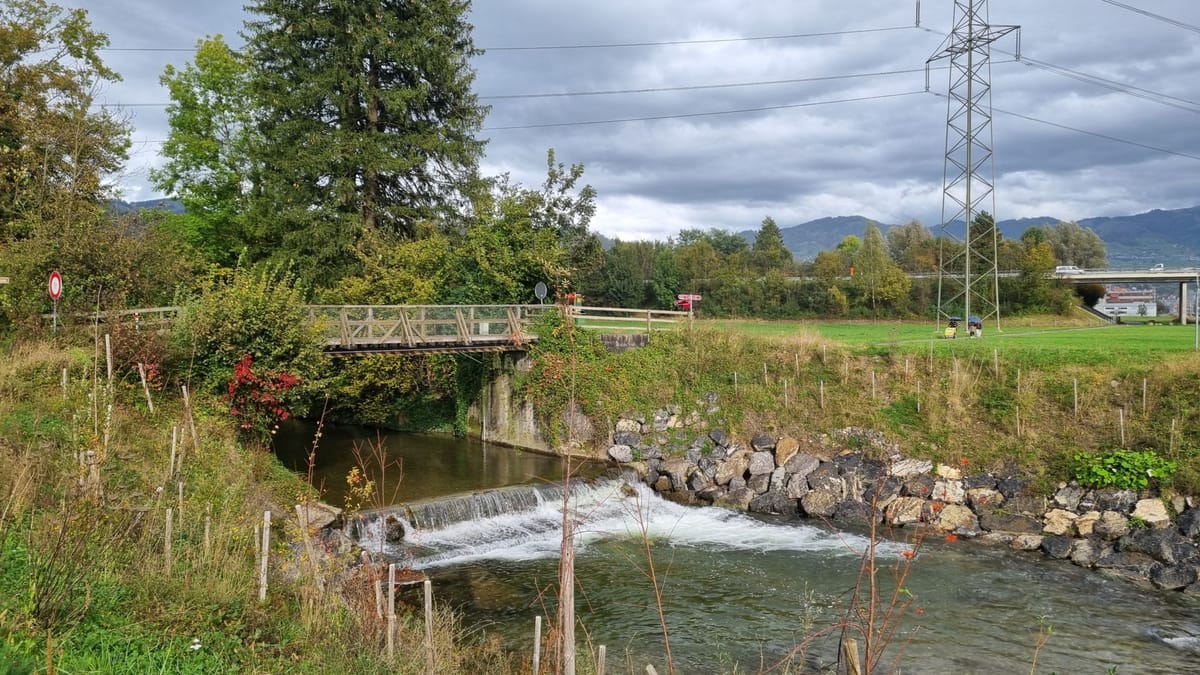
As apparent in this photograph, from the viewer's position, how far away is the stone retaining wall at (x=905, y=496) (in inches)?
571

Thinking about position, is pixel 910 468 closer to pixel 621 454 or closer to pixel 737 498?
pixel 737 498

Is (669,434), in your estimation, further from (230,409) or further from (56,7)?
(56,7)

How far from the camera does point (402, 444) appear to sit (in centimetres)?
2586

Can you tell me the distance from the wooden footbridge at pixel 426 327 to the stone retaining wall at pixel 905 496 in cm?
471

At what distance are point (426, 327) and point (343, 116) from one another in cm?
1341

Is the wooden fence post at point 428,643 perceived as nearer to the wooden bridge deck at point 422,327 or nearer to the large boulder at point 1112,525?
the wooden bridge deck at point 422,327

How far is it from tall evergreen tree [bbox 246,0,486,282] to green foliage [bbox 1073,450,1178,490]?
83.4 ft

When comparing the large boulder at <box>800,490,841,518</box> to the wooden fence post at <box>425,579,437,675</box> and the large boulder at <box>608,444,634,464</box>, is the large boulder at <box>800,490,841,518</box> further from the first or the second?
the wooden fence post at <box>425,579,437,675</box>

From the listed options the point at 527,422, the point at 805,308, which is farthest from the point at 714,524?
the point at 805,308

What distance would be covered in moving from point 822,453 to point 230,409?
1490 centimetres

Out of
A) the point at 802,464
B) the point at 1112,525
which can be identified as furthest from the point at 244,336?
the point at 1112,525

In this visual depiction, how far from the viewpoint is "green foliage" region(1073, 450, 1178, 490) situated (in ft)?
52.0

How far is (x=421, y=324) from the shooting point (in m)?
22.6

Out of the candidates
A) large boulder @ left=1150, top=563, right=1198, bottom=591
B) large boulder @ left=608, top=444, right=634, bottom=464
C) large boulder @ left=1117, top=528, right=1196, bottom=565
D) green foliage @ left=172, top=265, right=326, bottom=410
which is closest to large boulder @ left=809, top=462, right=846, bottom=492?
large boulder @ left=608, top=444, right=634, bottom=464
